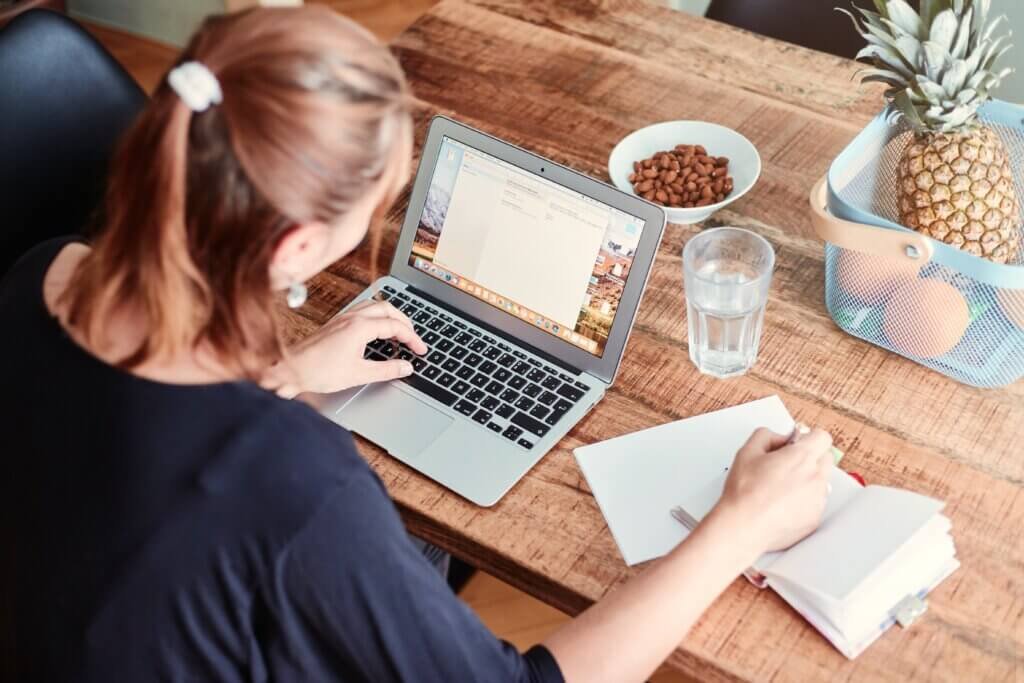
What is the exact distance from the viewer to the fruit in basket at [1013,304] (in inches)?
47.0

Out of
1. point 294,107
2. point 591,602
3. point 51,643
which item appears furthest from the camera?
point 591,602

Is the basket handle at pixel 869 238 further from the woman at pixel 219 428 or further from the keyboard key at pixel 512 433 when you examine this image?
the woman at pixel 219 428

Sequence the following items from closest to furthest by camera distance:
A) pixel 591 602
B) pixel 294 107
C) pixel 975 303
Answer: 1. pixel 294 107
2. pixel 591 602
3. pixel 975 303

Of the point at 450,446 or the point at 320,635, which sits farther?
the point at 450,446

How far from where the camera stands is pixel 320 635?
37.3 inches

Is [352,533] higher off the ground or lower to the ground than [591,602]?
higher

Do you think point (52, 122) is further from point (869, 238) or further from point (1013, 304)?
point (1013, 304)

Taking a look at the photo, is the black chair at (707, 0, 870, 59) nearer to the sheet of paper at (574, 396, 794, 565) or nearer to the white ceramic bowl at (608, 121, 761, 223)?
the white ceramic bowl at (608, 121, 761, 223)

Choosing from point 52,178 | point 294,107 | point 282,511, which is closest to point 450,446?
point 282,511

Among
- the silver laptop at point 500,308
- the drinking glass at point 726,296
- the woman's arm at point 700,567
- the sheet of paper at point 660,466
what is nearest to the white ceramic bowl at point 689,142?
the drinking glass at point 726,296

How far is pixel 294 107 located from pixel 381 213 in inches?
9.5

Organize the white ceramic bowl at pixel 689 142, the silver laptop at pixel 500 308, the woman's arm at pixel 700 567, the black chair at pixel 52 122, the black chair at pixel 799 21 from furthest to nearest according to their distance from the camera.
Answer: the black chair at pixel 799 21 < the white ceramic bowl at pixel 689 142 < the black chair at pixel 52 122 < the silver laptop at pixel 500 308 < the woman's arm at pixel 700 567

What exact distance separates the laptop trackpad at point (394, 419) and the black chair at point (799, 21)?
1092 mm

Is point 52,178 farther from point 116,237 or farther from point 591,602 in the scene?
point 591,602
